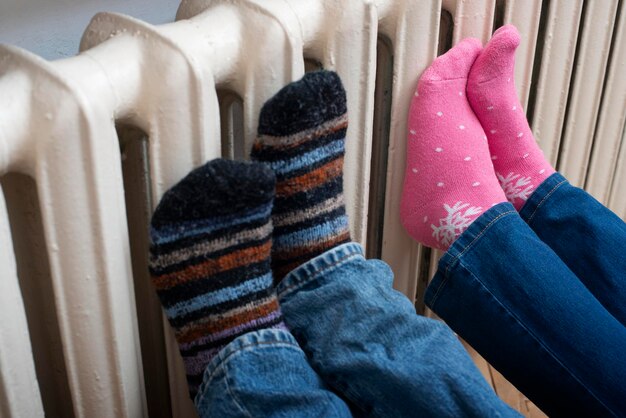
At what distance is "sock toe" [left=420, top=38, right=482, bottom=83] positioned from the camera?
2.51 ft

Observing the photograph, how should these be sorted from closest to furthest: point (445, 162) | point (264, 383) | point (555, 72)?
point (264, 383) < point (445, 162) < point (555, 72)

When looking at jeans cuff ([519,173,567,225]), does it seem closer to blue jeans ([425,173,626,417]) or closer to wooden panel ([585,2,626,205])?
blue jeans ([425,173,626,417])

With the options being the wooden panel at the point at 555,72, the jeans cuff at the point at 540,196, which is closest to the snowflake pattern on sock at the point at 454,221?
the jeans cuff at the point at 540,196

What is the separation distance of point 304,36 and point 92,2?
0.71 ft

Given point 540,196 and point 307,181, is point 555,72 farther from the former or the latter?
point 307,181

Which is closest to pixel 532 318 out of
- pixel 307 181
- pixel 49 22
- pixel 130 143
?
pixel 307 181

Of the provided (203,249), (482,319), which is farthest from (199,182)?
(482,319)

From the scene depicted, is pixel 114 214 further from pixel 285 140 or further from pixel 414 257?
pixel 414 257

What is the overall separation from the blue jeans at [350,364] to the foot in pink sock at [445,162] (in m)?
0.14

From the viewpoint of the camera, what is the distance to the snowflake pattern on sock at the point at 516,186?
2.73ft

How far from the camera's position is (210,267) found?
62 cm

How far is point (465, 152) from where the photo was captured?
777mm

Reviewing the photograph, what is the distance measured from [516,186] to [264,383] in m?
0.42

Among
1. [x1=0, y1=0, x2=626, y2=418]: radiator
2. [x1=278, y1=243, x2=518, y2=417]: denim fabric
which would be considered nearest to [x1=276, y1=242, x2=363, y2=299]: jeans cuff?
[x1=278, y1=243, x2=518, y2=417]: denim fabric
